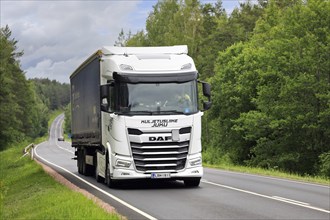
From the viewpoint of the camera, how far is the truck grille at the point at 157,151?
15.7m

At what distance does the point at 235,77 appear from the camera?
1875 inches

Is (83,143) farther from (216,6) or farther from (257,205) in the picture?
(216,6)

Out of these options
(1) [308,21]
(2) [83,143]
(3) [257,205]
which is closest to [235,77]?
(1) [308,21]

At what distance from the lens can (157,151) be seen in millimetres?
15734

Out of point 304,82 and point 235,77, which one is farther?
point 235,77

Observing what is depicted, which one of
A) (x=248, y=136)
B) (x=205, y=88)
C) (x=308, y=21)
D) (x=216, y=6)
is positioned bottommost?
(x=248, y=136)

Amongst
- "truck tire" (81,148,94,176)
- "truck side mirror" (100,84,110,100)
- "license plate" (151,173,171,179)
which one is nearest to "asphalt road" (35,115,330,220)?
"license plate" (151,173,171,179)

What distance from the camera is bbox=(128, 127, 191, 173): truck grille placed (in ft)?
51.5

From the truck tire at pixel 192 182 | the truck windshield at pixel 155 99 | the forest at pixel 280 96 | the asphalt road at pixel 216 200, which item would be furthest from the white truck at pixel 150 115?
the forest at pixel 280 96

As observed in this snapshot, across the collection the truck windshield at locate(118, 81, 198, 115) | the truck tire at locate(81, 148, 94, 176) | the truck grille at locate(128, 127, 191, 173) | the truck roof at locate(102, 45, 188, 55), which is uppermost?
the truck roof at locate(102, 45, 188, 55)

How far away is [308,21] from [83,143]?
2208 centimetres

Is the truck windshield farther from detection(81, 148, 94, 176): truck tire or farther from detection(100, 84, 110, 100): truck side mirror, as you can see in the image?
detection(81, 148, 94, 176): truck tire

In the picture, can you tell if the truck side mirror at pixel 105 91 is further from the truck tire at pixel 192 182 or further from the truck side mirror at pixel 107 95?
the truck tire at pixel 192 182

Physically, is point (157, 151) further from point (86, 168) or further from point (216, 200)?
point (86, 168)
